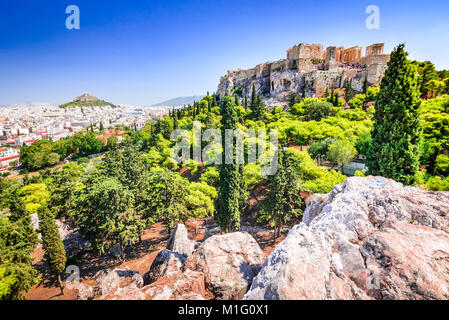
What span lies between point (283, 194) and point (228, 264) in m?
10.1

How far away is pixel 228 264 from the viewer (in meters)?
9.03

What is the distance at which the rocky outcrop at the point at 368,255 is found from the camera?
16.0 ft

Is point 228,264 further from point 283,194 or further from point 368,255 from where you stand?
point 283,194

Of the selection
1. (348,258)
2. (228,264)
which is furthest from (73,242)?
(348,258)

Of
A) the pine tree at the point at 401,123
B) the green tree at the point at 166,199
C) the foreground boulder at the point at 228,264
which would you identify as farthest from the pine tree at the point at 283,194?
the green tree at the point at 166,199

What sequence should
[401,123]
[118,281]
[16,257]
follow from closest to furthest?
[118,281] → [401,123] → [16,257]

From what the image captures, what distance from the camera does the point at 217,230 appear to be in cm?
2208

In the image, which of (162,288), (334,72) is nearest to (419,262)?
(162,288)

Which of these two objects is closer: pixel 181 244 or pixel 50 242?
pixel 50 242

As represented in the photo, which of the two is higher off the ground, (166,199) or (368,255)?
(368,255)

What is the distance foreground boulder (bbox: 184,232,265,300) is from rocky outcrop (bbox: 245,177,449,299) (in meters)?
2.54

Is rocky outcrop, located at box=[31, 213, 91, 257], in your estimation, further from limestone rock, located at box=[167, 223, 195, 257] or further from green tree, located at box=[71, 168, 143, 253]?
limestone rock, located at box=[167, 223, 195, 257]

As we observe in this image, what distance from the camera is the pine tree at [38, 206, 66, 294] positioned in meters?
15.2

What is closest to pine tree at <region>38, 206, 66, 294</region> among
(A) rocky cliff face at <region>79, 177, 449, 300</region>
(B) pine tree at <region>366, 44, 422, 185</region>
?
(A) rocky cliff face at <region>79, 177, 449, 300</region>
